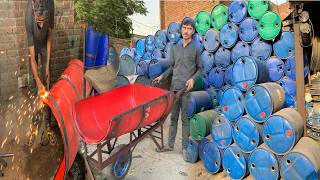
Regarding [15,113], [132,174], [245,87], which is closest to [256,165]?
[245,87]

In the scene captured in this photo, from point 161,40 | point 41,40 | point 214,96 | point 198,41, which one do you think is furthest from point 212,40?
point 41,40

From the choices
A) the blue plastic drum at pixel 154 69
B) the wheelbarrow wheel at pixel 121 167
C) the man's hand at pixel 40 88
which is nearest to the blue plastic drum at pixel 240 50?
the blue plastic drum at pixel 154 69

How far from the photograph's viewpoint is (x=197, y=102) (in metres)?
6.66

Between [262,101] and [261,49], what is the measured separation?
1735mm

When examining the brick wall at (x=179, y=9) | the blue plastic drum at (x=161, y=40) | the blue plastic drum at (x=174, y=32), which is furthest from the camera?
the brick wall at (x=179, y=9)

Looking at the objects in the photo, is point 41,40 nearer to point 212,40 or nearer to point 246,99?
point 246,99

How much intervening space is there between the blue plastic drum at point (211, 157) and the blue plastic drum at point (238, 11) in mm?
2845

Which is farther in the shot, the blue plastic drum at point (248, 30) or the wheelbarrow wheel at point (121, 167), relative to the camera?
the blue plastic drum at point (248, 30)

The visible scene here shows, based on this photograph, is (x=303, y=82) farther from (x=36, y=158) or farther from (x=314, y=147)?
(x=36, y=158)

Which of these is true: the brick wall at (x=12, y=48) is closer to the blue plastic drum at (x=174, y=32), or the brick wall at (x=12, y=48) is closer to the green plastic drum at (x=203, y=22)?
the green plastic drum at (x=203, y=22)

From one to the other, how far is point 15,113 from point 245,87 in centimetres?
414

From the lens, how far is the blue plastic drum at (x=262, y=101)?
557 centimetres

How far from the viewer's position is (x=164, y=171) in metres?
5.93

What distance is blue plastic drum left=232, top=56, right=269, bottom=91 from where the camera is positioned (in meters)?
5.96
